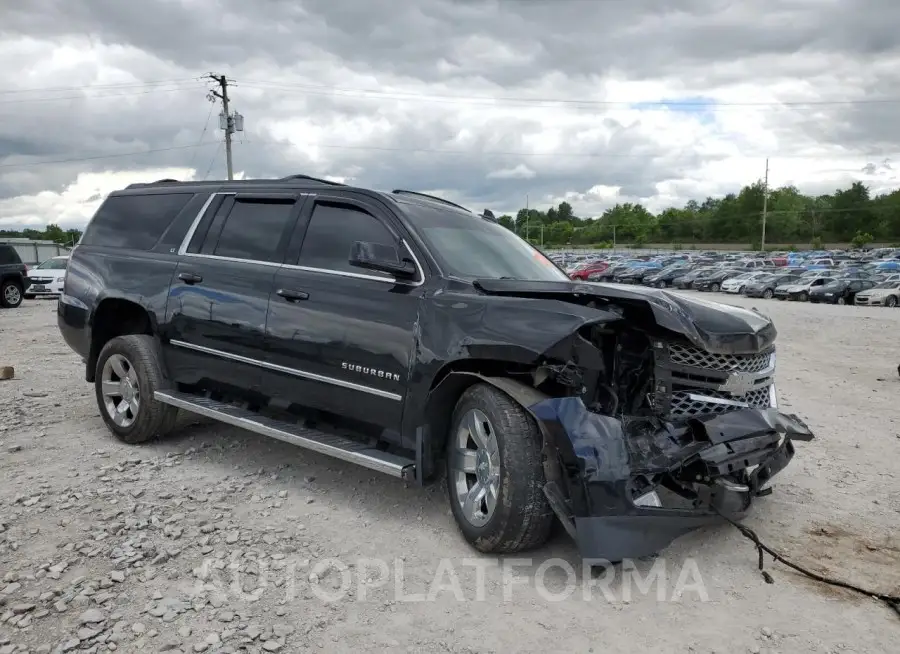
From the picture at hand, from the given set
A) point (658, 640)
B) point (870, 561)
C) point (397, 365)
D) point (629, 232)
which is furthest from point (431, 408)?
point (629, 232)

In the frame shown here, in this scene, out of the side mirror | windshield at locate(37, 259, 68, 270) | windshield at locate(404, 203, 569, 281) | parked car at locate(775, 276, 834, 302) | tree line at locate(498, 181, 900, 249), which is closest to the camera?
the side mirror

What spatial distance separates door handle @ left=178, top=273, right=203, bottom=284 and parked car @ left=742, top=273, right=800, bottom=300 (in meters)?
33.1

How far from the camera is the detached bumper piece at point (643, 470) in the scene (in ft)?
10.4

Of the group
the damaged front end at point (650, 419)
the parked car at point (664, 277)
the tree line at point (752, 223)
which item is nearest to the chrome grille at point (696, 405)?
the damaged front end at point (650, 419)

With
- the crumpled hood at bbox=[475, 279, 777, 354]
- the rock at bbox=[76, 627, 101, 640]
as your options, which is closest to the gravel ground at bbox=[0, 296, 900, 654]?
the rock at bbox=[76, 627, 101, 640]

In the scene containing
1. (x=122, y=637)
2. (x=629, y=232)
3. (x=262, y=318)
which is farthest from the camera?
(x=629, y=232)

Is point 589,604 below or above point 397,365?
below

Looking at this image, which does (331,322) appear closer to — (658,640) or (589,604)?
(589,604)

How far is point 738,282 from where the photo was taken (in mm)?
37688

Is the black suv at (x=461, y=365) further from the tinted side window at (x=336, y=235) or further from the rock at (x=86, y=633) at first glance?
the rock at (x=86, y=633)

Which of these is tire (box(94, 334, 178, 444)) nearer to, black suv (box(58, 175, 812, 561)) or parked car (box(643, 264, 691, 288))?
black suv (box(58, 175, 812, 561))

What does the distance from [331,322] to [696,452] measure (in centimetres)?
215

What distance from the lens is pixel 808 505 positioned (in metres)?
4.41

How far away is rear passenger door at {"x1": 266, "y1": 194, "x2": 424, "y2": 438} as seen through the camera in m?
3.95
